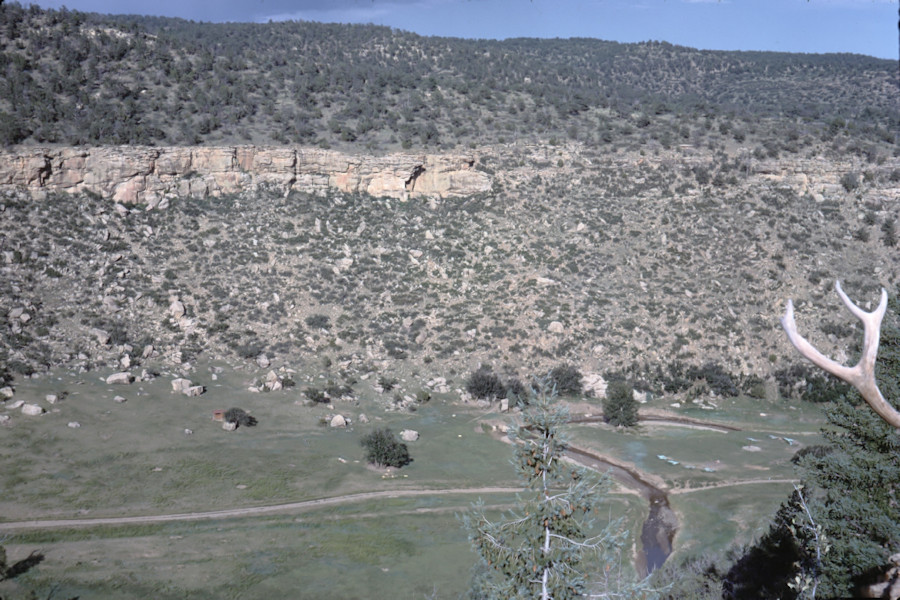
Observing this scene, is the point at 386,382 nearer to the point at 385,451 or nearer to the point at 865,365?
the point at 385,451

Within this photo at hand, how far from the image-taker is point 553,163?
4506cm

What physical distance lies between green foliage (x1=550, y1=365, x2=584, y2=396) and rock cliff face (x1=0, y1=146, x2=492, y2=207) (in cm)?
1591

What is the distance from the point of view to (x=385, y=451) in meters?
24.9

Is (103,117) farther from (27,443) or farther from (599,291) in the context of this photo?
(599,291)

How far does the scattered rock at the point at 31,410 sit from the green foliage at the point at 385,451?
1274 centimetres

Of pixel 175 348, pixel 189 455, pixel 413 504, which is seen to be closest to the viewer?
pixel 413 504

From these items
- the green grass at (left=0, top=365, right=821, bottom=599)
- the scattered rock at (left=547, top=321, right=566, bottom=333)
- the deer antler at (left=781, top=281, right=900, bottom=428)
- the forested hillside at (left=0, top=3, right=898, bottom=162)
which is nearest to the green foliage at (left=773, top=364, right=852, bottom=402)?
the green grass at (left=0, top=365, right=821, bottom=599)

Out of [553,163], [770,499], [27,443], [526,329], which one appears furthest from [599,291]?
[27,443]

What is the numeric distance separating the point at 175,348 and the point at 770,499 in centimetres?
2714

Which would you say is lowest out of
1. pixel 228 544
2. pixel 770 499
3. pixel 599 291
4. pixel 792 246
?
pixel 228 544

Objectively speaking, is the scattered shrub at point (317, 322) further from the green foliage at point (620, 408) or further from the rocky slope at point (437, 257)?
the green foliage at point (620, 408)

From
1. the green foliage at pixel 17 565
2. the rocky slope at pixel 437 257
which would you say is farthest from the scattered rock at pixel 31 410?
the green foliage at pixel 17 565

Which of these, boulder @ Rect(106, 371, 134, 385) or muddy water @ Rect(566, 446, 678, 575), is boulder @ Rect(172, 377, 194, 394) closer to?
boulder @ Rect(106, 371, 134, 385)

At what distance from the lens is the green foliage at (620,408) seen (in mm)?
29594
